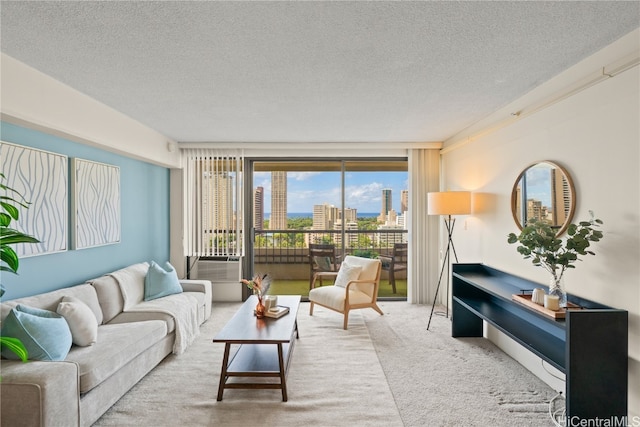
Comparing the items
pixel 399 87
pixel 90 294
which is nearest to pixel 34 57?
pixel 90 294

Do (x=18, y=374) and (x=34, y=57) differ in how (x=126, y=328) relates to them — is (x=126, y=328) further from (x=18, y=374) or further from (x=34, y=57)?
(x=34, y=57)

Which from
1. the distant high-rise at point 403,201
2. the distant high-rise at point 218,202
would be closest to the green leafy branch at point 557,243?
the distant high-rise at point 403,201

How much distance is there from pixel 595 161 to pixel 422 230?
9.51 ft

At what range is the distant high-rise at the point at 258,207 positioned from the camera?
5315mm

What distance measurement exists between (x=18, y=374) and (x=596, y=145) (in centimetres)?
378

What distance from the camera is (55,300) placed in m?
2.60

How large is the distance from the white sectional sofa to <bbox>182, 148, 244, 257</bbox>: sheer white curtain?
3.29 ft

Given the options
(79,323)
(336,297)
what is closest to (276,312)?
(336,297)

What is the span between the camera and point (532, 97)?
2.85m

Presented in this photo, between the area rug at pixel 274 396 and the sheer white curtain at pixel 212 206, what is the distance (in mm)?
1908

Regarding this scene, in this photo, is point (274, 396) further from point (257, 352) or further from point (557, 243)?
point (557, 243)

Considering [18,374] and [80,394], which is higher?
[18,374]

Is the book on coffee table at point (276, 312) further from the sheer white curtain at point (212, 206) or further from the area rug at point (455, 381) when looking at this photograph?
the sheer white curtain at point (212, 206)

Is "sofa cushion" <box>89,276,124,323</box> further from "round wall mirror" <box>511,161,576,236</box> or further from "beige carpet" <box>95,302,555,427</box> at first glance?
"round wall mirror" <box>511,161,576,236</box>
